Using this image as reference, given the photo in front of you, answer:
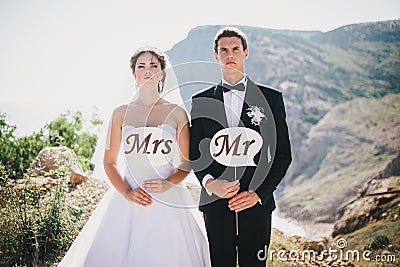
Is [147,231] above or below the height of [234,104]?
below

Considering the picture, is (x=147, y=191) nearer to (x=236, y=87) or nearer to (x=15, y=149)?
(x=236, y=87)

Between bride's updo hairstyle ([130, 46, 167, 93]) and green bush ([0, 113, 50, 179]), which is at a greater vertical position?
bride's updo hairstyle ([130, 46, 167, 93])

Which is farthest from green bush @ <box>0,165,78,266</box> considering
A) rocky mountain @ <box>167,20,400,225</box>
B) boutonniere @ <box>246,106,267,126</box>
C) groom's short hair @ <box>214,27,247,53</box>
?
rocky mountain @ <box>167,20,400,225</box>

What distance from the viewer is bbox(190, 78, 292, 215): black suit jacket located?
308 cm

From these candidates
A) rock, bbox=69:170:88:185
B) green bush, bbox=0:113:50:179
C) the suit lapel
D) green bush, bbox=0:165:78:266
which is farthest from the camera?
green bush, bbox=0:113:50:179

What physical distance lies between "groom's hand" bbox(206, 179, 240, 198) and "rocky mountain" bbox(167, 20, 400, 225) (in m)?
33.0

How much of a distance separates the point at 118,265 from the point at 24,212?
169 centimetres

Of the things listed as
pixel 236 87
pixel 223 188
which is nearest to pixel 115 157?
pixel 223 188

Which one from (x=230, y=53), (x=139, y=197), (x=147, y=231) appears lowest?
(x=147, y=231)

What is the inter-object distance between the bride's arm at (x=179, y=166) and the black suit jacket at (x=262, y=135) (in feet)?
0.60

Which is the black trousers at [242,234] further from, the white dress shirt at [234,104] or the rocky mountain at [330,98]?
the rocky mountain at [330,98]

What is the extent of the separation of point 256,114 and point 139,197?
114 centimetres

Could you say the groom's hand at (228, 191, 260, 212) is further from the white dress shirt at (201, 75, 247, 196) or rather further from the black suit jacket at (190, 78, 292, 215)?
the white dress shirt at (201, 75, 247, 196)

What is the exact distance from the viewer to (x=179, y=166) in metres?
3.44
